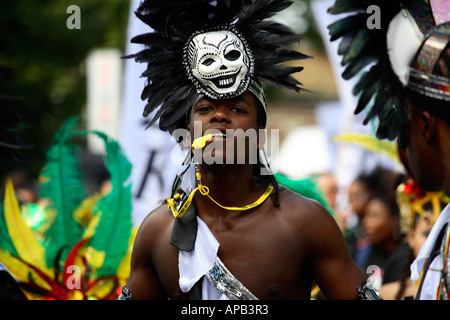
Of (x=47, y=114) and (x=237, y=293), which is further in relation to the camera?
(x=47, y=114)

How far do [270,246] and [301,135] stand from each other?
8.63 meters

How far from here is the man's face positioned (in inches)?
126

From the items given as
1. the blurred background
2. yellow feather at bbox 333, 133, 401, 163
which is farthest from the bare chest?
the blurred background

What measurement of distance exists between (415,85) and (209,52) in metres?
0.92

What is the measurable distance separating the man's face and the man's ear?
0.75 meters

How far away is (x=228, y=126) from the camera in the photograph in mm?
3225

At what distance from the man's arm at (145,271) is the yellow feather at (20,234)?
124 cm

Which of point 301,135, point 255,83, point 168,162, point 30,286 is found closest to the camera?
point 255,83

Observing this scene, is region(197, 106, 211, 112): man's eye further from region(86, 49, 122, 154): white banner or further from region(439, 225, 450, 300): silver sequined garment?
region(86, 49, 122, 154): white banner

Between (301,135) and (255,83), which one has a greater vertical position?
(255,83)

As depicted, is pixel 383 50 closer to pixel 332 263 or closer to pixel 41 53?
pixel 332 263
